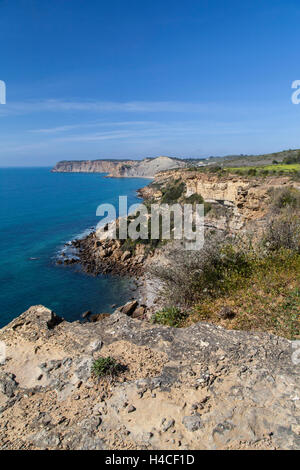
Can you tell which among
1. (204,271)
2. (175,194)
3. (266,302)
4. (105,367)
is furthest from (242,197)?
(175,194)

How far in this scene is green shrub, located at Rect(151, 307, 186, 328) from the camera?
7445 mm

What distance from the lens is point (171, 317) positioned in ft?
24.9

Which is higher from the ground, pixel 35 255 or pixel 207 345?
pixel 207 345

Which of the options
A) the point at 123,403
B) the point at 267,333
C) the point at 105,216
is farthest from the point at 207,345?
the point at 105,216

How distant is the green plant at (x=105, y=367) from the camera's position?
500cm

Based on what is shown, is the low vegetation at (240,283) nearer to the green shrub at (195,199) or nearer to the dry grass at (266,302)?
the dry grass at (266,302)

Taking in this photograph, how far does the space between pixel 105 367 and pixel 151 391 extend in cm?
98

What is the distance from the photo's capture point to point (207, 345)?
554 cm

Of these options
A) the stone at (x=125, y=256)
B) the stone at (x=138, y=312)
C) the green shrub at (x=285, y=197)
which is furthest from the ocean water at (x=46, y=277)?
the green shrub at (x=285, y=197)

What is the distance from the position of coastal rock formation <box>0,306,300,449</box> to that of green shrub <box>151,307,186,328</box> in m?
1.14

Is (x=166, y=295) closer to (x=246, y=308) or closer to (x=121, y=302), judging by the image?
(x=246, y=308)

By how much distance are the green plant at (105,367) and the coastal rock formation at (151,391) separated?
4.8 inches

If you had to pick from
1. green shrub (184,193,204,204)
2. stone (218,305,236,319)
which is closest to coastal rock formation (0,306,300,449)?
stone (218,305,236,319)
